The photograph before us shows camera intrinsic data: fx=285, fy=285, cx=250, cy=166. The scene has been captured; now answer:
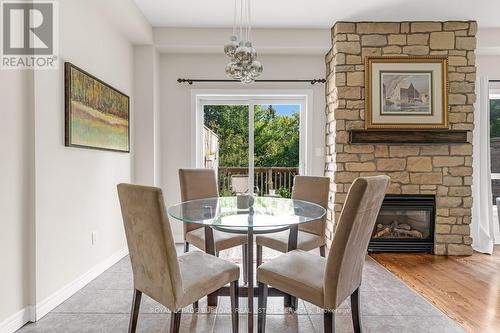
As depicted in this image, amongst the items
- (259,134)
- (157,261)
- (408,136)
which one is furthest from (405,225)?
(157,261)

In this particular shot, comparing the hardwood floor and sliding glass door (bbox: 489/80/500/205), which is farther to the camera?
sliding glass door (bbox: 489/80/500/205)

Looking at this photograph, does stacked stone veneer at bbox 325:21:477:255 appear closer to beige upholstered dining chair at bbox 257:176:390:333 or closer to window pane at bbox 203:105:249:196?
window pane at bbox 203:105:249:196

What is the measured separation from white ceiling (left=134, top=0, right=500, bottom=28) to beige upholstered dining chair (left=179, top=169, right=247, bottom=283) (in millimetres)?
1760

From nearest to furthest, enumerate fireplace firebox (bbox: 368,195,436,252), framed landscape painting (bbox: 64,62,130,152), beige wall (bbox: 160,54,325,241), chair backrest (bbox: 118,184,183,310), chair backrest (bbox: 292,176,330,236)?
chair backrest (bbox: 118,184,183,310), framed landscape painting (bbox: 64,62,130,152), chair backrest (bbox: 292,176,330,236), fireplace firebox (bbox: 368,195,436,252), beige wall (bbox: 160,54,325,241)

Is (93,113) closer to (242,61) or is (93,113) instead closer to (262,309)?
(242,61)

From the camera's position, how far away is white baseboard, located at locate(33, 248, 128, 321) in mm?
2004

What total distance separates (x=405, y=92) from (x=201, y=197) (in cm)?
265

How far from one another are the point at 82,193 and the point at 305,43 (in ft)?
9.71

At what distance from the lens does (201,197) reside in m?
2.82

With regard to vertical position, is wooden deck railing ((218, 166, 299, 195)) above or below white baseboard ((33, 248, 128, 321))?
above

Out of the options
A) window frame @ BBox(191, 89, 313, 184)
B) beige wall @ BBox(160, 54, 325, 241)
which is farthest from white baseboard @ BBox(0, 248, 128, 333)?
window frame @ BBox(191, 89, 313, 184)

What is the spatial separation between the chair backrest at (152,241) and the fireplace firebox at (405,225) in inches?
108

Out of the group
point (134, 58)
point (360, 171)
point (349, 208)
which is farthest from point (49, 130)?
point (360, 171)

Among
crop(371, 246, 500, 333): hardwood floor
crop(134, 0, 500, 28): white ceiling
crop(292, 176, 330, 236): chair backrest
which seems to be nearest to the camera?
crop(371, 246, 500, 333): hardwood floor
